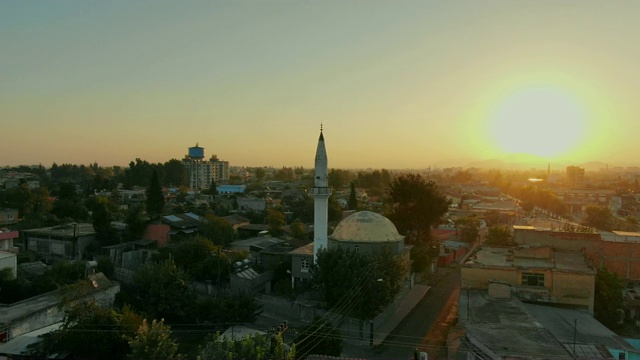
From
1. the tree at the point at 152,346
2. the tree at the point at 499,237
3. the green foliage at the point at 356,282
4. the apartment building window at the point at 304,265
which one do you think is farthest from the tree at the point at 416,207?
the tree at the point at 152,346

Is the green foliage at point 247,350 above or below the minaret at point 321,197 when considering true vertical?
below

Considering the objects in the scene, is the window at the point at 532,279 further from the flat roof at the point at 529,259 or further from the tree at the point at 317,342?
the tree at the point at 317,342

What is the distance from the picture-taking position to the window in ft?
57.0

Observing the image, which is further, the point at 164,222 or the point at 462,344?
the point at 164,222

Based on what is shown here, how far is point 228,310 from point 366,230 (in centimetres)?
748

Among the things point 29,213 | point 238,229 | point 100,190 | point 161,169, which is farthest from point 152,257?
point 161,169

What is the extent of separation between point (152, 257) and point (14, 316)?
8.81 metres

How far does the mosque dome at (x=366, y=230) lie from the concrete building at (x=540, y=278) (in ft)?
12.8

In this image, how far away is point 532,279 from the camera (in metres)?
17.5

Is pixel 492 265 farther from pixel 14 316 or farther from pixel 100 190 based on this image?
pixel 100 190

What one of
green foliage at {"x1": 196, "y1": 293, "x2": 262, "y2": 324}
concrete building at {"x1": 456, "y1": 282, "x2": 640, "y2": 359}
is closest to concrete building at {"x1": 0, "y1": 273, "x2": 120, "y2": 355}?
green foliage at {"x1": 196, "y1": 293, "x2": 262, "y2": 324}

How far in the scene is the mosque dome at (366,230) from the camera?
20500 millimetres

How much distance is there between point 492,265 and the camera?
703 inches

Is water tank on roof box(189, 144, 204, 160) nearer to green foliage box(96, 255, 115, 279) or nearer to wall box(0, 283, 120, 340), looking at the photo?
green foliage box(96, 255, 115, 279)
